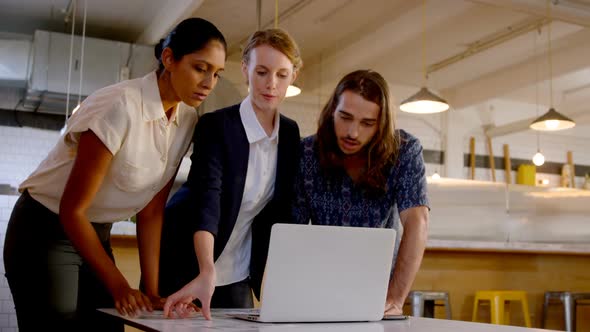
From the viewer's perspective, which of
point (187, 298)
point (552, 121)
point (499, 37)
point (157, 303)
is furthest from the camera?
point (499, 37)

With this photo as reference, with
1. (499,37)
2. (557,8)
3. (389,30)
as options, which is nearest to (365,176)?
(557,8)

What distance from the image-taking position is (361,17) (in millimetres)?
7512

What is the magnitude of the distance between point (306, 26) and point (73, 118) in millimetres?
6201

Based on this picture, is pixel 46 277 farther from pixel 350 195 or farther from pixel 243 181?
pixel 350 195

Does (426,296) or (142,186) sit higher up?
(142,186)

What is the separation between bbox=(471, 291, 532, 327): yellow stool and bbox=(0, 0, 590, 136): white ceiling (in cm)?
279

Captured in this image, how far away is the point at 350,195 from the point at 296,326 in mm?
668

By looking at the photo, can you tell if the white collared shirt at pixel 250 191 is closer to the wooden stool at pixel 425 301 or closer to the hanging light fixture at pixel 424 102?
the wooden stool at pixel 425 301

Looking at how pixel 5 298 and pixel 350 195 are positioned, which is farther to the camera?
pixel 5 298

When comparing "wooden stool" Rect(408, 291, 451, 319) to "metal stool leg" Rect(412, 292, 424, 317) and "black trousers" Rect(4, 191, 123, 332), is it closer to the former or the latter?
"metal stool leg" Rect(412, 292, 424, 317)

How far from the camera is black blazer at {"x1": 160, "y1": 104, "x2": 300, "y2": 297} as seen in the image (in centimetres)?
188

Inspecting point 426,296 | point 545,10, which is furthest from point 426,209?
point 545,10

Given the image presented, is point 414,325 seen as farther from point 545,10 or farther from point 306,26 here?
point 306,26

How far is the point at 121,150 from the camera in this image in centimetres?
176
